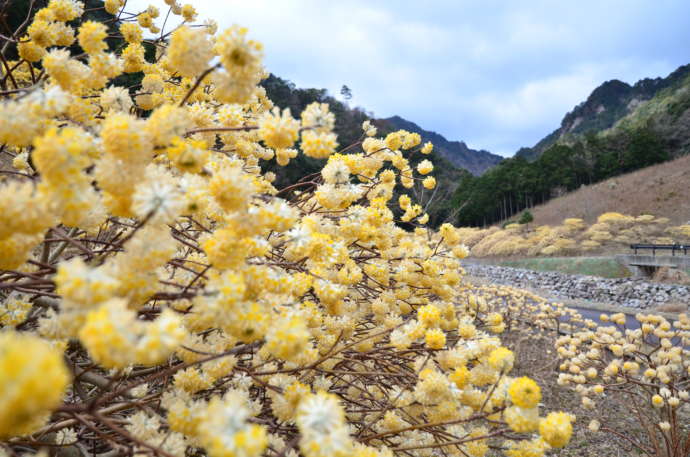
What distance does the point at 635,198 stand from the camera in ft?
97.8

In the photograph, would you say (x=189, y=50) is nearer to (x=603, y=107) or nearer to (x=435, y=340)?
(x=435, y=340)

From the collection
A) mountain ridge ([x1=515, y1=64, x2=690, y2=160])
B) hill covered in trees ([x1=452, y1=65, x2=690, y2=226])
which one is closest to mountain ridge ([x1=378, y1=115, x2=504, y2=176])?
mountain ridge ([x1=515, y1=64, x2=690, y2=160])

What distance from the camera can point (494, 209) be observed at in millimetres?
40625

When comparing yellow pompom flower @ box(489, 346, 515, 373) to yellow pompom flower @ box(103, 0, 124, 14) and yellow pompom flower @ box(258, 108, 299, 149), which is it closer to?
yellow pompom flower @ box(258, 108, 299, 149)

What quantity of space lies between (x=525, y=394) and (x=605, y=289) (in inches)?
682

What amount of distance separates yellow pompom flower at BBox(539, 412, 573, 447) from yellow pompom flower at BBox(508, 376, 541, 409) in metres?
0.12

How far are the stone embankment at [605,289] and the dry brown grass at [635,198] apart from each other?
49.1ft

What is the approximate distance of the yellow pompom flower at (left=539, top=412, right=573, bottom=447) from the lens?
3.66 ft

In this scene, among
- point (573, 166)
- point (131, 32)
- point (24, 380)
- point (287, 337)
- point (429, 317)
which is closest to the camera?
point (24, 380)

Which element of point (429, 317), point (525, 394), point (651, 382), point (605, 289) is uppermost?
point (429, 317)

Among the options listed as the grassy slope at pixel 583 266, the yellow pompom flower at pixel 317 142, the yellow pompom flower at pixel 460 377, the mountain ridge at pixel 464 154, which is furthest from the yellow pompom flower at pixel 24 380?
the mountain ridge at pixel 464 154

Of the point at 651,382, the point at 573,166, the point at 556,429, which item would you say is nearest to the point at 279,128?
the point at 556,429

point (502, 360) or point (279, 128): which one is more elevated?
point (279, 128)

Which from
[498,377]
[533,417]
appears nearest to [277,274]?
[533,417]
